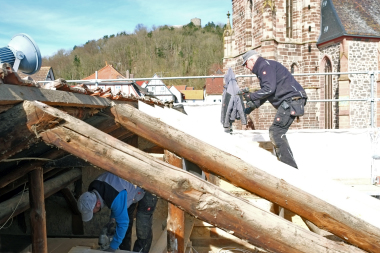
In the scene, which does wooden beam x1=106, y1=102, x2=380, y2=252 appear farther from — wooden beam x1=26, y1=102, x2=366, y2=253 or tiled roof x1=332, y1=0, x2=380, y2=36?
tiled roof x1=332, y1=0, x2=380, y2=36

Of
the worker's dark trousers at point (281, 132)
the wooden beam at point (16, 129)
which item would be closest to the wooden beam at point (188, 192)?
the wooden beam at point (16, 129)

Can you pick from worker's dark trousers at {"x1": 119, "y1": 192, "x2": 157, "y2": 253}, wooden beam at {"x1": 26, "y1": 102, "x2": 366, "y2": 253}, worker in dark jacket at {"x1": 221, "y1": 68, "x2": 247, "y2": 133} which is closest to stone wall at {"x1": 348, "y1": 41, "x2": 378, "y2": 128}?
worker in dark jacket at {"x1": 221, "y1": 68, "x2": 247, "y2": 133}

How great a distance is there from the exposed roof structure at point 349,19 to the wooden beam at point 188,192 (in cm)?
1745

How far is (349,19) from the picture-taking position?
1816cm

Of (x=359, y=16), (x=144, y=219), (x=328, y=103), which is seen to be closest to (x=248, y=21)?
(x=359, y=16)

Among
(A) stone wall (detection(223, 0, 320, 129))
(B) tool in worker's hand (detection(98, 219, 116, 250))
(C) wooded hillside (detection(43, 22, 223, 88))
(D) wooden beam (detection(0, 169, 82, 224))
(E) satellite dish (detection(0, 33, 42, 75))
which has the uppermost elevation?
(C) wooded hillside (detection(43, 22, 223, 88))

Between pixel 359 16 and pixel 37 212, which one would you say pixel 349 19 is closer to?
pixel 359 16

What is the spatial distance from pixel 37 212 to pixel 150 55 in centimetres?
7801

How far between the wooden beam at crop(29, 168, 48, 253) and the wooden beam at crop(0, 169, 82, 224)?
530mm

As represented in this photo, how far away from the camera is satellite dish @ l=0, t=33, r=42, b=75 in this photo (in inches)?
130

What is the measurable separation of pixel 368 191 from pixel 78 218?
5.28 m

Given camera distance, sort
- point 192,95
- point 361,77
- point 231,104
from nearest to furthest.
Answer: point 231,104 < point 361,77 < point 192,95

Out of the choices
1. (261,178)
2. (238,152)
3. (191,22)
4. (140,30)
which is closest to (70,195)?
(238,152)

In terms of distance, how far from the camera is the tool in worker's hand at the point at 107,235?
4070mm
